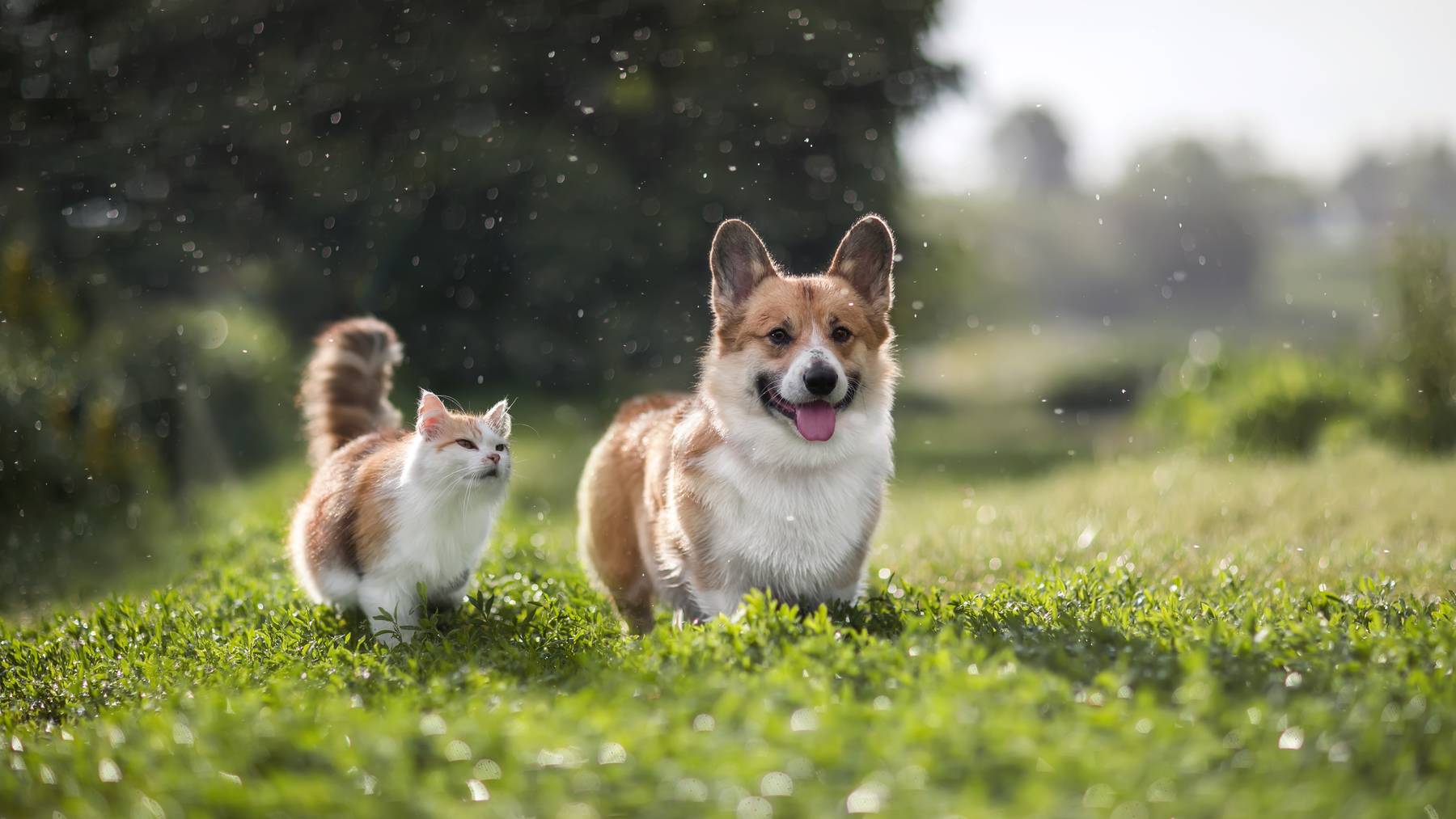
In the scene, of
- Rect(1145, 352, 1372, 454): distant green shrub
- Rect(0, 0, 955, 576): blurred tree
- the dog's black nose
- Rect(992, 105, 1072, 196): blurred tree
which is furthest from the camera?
Rect(992, 105, 1072, 196): blurred tree

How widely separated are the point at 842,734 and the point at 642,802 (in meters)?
0.63

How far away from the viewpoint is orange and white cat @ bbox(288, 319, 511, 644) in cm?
476

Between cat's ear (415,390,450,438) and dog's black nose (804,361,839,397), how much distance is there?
63.0 inches

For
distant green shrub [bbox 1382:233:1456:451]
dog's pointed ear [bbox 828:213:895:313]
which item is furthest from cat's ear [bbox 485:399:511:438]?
distant green shrub [bbox 1382:233:1456:451]

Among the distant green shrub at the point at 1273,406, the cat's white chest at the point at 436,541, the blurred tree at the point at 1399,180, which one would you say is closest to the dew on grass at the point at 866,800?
the cat's white chest at the point at 436,541

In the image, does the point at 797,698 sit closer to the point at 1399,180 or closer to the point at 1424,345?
the point at 1424,345

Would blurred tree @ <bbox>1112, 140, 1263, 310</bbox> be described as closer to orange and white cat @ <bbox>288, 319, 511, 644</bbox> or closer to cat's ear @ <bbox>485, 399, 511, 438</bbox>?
cat's ear @ <bbox>485, 399, 511, 438</bbox>

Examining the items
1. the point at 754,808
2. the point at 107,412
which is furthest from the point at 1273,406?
the point at 107,412

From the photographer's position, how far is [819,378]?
14.4 feet

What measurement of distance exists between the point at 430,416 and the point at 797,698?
2.13 meters

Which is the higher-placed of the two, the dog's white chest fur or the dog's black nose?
the dog's black nose

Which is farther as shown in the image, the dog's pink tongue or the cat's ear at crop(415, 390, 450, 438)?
the cat's ear at crop(415, 390, 450, 438)

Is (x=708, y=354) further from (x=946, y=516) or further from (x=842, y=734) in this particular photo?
(x=946, y=516)

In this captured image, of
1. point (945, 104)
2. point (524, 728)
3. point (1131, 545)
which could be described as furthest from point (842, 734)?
point (945, 104)
